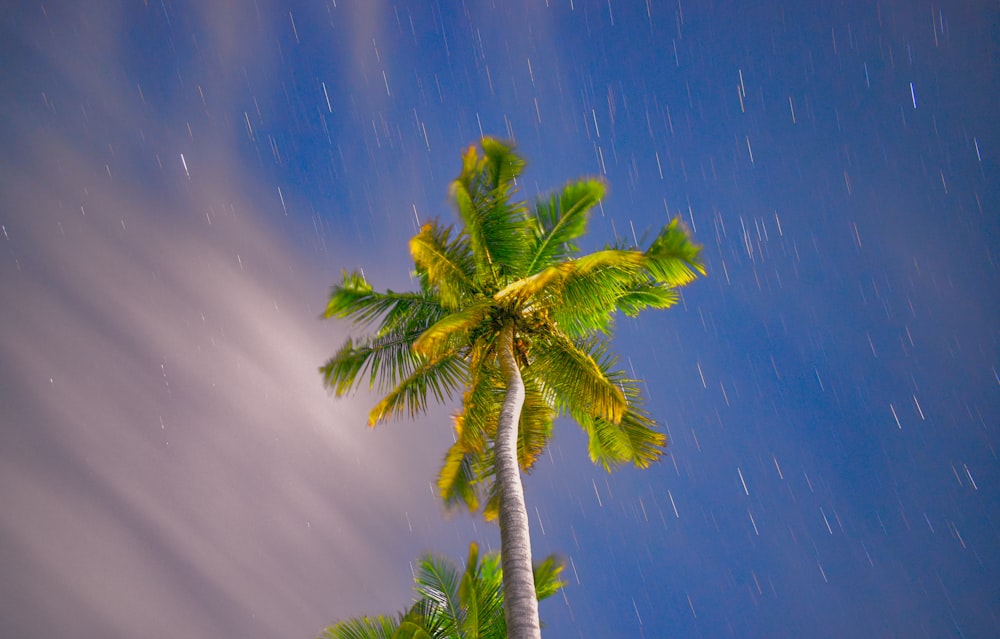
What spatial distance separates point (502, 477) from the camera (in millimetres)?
10266

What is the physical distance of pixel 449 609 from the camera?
12.3 metres

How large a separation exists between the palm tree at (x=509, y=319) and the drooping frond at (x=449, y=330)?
38 mm

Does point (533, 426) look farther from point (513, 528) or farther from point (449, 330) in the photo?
point (513, 528)

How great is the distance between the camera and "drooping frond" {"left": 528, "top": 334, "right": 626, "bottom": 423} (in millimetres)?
11453

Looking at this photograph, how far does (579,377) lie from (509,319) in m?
1.79

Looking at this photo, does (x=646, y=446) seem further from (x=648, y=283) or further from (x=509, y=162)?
→ (x=509, y=162)

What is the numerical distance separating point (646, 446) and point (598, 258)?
4154mm

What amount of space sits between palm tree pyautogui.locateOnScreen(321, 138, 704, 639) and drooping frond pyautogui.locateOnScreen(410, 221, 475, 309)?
0.07ft

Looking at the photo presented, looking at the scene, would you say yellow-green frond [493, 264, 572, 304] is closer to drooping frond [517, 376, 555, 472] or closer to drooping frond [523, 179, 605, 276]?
drooping frond [523, 179, 605, 276]

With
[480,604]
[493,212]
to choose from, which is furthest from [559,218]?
[480,604]

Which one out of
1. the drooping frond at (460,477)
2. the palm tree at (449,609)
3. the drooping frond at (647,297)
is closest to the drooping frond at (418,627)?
the palm tree at (449,609)

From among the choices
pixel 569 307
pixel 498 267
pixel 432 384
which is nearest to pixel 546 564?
pixel 432 384

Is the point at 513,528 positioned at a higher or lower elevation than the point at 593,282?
lower

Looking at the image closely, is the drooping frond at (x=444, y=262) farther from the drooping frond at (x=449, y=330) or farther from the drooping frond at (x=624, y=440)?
the drooping frond at (x=624, y=440)
